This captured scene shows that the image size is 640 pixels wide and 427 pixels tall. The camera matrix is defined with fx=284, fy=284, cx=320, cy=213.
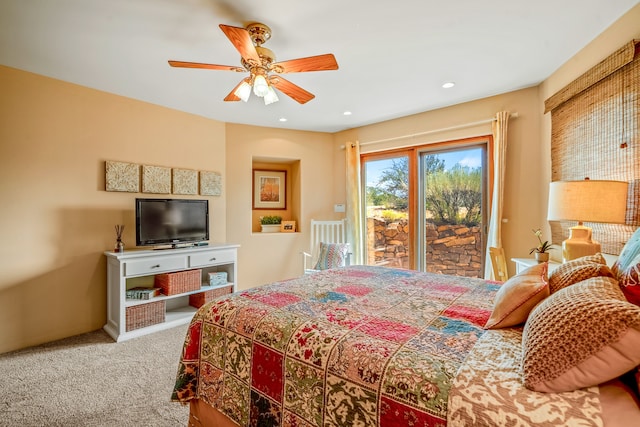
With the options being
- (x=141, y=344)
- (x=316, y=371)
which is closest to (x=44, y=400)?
(x=141, y=344)

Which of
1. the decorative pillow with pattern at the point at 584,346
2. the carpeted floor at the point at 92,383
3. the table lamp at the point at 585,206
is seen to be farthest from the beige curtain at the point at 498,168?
the carpeted floor at the point at 92,383

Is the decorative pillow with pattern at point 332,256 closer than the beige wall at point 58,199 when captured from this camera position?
No

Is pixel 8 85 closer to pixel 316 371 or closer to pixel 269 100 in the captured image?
pixel 269 100

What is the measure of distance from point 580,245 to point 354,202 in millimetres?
2752

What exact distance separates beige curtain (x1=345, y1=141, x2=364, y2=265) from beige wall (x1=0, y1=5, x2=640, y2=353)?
0.79 metres

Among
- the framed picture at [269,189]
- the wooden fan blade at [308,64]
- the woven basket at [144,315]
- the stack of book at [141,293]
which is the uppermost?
the wooden fan blade at [308,64]

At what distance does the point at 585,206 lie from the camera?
1880mm

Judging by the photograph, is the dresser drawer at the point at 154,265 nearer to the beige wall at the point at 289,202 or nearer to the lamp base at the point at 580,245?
the beige wall at the point at 289,202

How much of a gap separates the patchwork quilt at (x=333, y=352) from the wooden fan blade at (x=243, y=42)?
1.54 m

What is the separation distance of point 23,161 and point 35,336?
165cm

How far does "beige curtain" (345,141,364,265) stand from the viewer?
14.3 ft

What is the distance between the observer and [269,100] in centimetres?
227

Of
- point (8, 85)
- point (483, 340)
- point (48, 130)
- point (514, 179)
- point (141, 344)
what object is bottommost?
point (141, 344)

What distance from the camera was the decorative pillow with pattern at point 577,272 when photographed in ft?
Answer: 3.94
